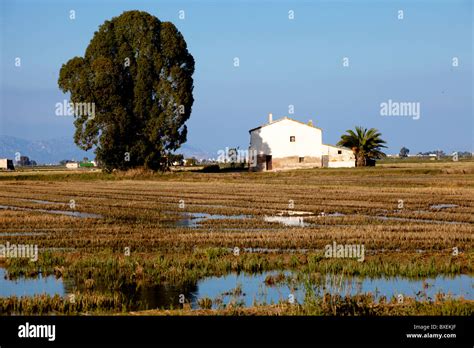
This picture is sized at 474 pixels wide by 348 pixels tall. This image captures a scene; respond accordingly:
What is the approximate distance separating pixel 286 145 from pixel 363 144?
904 cm

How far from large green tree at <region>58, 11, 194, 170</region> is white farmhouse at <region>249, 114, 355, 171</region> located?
30.0ft

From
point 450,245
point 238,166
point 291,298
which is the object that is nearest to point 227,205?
point 450,245

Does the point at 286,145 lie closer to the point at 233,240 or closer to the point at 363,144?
the point at 363,144

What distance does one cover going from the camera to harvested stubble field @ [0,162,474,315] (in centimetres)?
1160

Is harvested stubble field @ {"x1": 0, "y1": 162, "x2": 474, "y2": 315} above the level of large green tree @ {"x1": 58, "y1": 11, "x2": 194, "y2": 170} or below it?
below

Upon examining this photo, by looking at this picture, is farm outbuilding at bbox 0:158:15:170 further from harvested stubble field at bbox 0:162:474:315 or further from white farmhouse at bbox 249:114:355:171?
harvested stubble field at bbox 0:162:474:315

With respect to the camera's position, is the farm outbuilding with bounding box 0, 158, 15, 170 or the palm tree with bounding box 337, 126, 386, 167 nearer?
the palm tree with bounding box 337, 126, 386, 167

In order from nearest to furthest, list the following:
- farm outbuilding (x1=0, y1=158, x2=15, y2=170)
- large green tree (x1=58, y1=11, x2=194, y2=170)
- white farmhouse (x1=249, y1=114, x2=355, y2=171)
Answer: large green tree (x1=58, y1=11, x2=194, y2=170), white farmhouse (x1=249, y1=114, x2=355, y2=171), farm outbuilding (x1=0, y1=158, x2=15, y2=170)

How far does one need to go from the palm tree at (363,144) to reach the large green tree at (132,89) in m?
18.5

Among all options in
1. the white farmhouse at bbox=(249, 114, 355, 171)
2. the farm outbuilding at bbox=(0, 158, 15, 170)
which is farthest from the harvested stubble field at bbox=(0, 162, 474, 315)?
the farm outbuilding at bbox=(0, 158, 15, 170)

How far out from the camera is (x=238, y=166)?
82.4m

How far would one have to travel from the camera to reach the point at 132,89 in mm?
67438

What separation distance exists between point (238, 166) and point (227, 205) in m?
49.9

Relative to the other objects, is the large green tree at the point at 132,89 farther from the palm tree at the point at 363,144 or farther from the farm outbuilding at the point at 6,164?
the farm outbuilding at the point at 6,164
